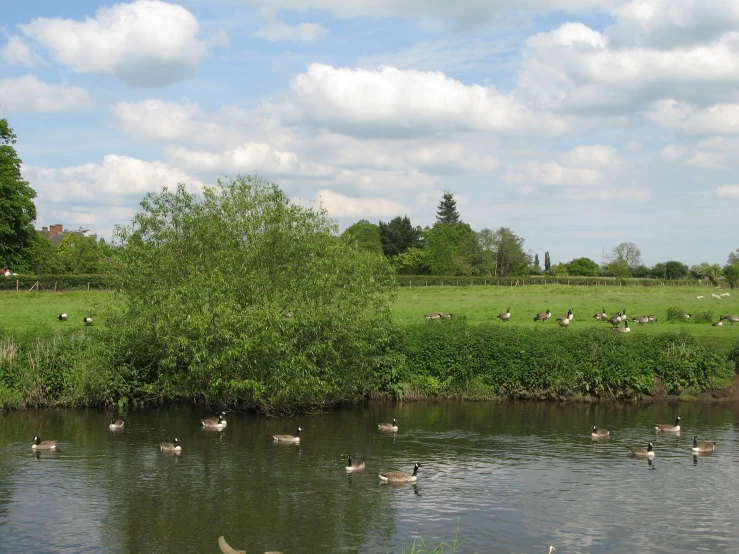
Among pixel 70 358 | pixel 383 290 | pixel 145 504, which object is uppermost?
pixel 383 290

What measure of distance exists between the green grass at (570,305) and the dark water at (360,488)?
12.8 m

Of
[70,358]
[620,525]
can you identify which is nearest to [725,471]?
[620,525]

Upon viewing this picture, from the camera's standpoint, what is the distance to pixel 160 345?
3650 centimetres

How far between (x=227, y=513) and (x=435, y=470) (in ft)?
26.5

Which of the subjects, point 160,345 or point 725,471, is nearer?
point 725,471

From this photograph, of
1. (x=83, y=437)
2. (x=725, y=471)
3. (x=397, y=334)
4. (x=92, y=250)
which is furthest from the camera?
(x=92, y=250)

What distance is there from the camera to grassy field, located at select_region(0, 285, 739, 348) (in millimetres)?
49625

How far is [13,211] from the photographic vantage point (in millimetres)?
67188

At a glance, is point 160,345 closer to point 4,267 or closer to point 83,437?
point 83,437

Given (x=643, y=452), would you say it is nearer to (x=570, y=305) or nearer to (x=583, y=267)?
(x=570, y=305)

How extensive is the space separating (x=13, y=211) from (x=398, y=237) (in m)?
116

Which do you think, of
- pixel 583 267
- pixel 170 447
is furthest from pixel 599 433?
pixel 583 267

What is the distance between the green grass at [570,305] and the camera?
167 ft

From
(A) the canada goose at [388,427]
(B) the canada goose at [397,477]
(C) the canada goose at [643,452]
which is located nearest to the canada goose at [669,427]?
(C) the canada goose at [643,452]
